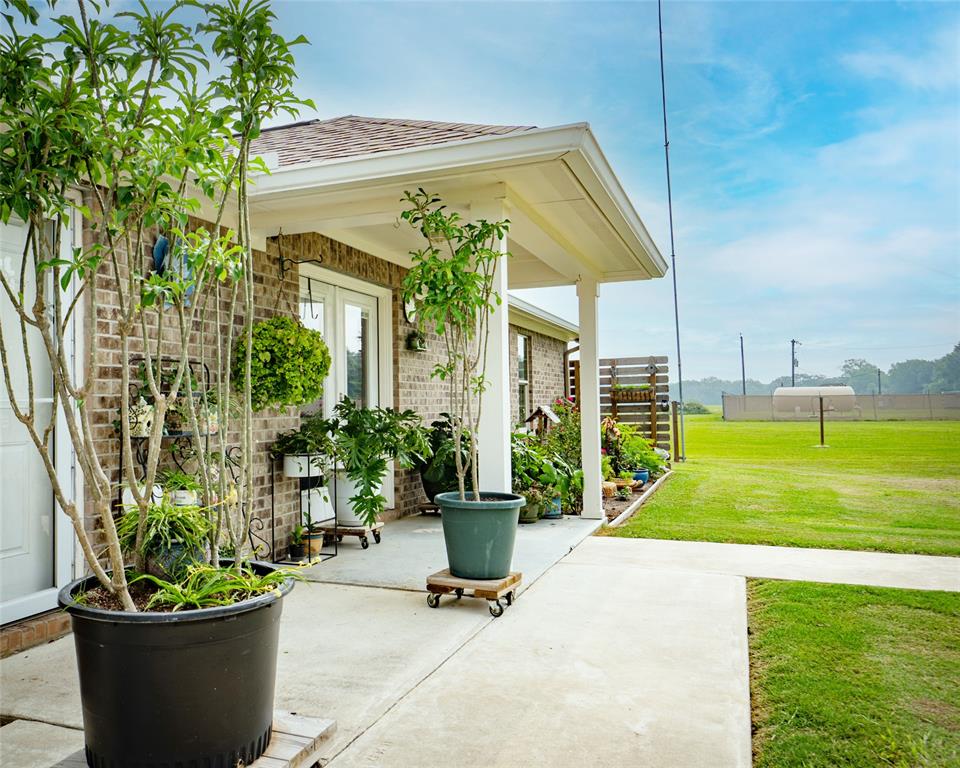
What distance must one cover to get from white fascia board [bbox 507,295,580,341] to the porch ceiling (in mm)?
4059

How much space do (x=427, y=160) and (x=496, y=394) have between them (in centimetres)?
140

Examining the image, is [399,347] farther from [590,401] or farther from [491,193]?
[491,193]

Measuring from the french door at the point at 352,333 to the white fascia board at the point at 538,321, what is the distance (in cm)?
301

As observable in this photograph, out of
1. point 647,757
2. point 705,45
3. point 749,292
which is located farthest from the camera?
point 749,292

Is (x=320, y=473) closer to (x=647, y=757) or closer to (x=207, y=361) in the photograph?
(x=207, y=361)

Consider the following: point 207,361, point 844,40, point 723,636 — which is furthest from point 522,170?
point 844,40

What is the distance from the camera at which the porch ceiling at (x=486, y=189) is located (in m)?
3.62

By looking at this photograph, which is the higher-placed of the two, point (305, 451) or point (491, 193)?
point (491, 193)

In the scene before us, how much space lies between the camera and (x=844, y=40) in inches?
456

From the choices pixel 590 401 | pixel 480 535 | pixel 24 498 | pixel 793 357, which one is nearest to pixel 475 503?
pixel 480 535

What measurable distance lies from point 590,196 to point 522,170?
686 millimetres

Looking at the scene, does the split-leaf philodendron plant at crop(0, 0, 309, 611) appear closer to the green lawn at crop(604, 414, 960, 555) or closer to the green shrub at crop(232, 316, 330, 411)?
the green shrub at crop(232, 316, 330, 411)

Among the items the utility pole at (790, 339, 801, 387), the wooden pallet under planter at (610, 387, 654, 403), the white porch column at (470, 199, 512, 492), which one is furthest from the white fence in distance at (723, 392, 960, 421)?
the white porch column at (470, 199, 512, 492)

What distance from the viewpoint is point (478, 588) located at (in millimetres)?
3604
